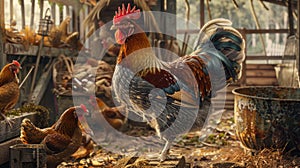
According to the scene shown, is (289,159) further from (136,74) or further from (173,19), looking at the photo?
(173,19)

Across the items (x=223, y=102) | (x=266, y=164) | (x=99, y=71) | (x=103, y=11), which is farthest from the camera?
(x=223, y=102)

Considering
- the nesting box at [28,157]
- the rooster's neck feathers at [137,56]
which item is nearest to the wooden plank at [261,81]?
the rooster's neck feathers at [137,56]

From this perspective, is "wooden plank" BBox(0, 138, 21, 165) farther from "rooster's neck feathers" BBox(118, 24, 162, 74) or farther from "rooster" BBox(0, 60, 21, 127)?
"rooster's neck feathers" BBox(118, 24, 162, 74)

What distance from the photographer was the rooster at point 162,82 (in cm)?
363

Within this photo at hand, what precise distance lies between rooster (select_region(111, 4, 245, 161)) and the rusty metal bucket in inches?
17.9

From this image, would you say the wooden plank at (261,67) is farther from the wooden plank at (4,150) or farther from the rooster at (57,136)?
the wooden plank at (4,150)

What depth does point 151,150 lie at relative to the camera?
183 inches

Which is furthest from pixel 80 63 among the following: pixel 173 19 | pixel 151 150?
pixel 151 150

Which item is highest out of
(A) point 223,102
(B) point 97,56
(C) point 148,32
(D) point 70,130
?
(C) point 148,32

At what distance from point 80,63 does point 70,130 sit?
3.19m

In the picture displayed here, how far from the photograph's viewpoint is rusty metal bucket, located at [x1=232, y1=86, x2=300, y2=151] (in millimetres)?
3678

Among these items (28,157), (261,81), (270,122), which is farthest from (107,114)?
(261,81)

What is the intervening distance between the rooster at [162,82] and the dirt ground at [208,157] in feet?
1.27

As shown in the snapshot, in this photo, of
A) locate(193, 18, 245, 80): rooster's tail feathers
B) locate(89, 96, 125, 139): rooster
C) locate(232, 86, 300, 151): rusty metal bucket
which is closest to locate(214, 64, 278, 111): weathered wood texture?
locate(89, 96, 125, 139): rooster
